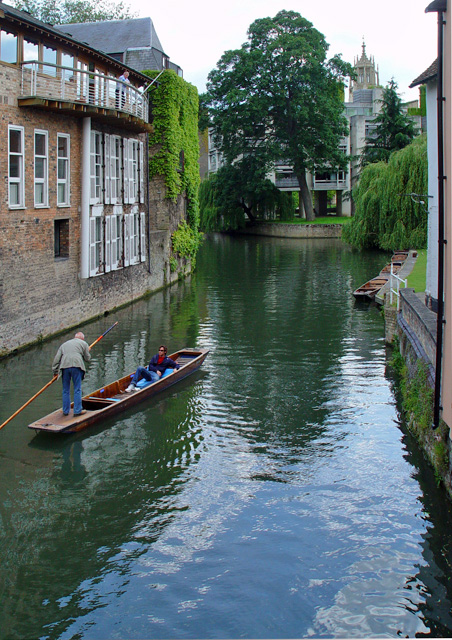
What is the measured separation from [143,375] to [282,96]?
45074 mm

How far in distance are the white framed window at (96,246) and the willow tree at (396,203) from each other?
1843cm

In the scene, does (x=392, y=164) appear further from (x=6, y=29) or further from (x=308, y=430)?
(x=308, y=430)

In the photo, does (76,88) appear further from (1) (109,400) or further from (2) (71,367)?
(2) (71,367)

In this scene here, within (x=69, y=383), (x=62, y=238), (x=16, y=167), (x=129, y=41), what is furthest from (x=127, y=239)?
(x=69, y=383)

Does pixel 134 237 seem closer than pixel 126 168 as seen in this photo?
No

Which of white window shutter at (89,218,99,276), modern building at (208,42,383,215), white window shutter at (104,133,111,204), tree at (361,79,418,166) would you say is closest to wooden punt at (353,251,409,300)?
white window shutter at (104,133,111,204)

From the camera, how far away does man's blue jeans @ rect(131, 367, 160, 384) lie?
14966 mm

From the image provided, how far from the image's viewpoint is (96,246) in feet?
77.0

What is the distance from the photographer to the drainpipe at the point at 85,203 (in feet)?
72.1

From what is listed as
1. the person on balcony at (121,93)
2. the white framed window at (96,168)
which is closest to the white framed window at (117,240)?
the white framed window at (96,168)

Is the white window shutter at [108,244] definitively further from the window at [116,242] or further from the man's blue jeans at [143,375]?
the man's blue jeans at [143,375]

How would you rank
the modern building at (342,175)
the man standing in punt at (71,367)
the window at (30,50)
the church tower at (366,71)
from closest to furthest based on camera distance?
the man standing in punt at (71,367) → the window at (30,50) → the modern building at (342,175) → the church tower at (366,71)

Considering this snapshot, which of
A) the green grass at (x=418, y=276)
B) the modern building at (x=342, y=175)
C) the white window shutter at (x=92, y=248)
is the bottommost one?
the green grass at (x=418, y=276)

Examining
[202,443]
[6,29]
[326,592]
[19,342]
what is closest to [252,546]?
[326,592]
